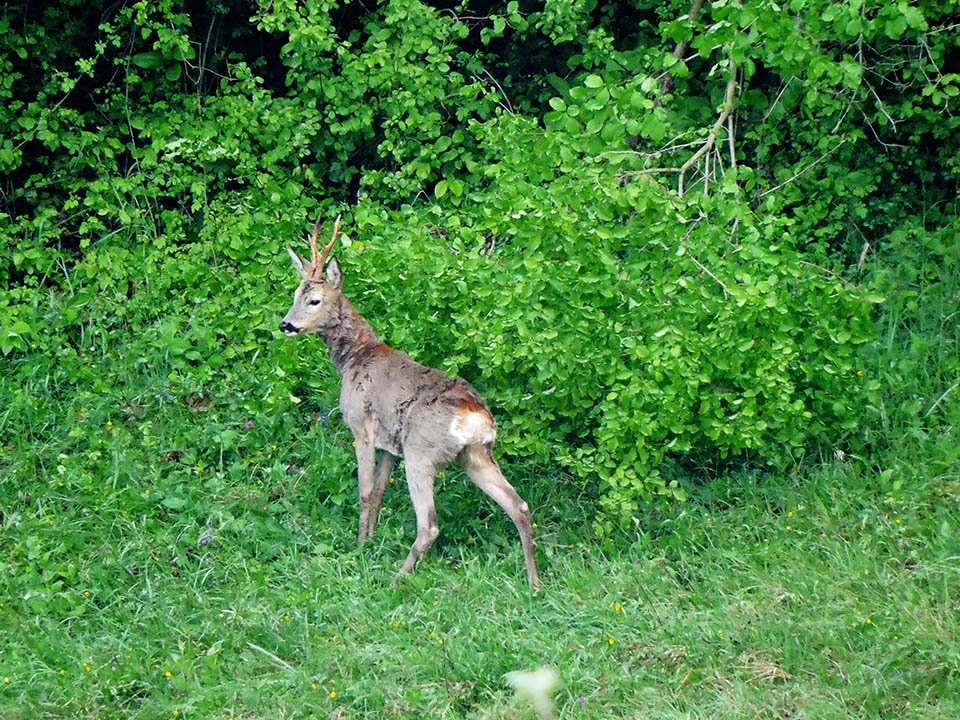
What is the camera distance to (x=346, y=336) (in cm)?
680

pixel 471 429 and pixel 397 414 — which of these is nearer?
pixel 471 429

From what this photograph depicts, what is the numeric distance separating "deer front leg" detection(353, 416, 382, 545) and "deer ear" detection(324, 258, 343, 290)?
82 centimetres

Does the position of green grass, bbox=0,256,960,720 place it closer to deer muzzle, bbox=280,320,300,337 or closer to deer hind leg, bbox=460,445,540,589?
deer hind leg, bbox=460,445,540,589

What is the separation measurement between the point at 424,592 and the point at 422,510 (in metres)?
0.43


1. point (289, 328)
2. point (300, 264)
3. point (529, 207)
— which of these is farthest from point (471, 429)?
point (300, 264)

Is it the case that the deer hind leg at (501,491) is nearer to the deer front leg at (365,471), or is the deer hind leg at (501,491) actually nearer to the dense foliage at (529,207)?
the dense foliage at (529,207)

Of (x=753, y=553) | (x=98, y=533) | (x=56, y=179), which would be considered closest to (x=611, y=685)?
(x=753, y=553)

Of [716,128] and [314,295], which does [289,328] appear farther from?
[716,128]

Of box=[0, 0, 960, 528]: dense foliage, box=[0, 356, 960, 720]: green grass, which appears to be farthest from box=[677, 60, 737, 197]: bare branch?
box=[0, 356, 960, 720]: green grass

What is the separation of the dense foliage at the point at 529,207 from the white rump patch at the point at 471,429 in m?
0.31

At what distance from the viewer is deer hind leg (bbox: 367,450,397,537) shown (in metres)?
6.46

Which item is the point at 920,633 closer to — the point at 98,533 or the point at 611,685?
the point at 611,685

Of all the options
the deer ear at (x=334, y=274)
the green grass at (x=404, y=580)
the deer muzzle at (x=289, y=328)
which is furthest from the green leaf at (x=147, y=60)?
the deer muzzle at (x=289, y=328)

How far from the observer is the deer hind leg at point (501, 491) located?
597 cm
